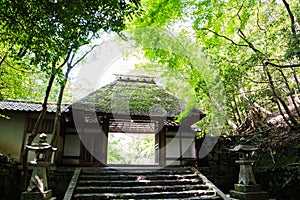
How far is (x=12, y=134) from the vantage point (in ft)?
29.1

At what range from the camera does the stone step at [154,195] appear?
19.8 feet

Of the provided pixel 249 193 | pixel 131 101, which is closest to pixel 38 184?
pixel 131 101

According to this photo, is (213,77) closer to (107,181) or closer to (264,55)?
(264,55)

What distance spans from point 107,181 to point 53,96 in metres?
15.7

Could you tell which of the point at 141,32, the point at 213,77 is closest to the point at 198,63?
the point at 213,77

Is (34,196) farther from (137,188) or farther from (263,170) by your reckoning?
(263,170)

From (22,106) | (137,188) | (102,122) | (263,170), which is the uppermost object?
(22,106)

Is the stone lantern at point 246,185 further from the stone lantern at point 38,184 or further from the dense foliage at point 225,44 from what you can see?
the stone lantern at point 38,184

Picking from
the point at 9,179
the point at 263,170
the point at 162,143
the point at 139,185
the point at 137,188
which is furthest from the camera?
the point at 162,143

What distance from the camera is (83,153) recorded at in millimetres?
9211

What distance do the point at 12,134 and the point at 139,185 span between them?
571cm

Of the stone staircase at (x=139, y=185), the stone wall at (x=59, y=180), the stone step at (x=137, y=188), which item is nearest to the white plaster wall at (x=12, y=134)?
the stone wall at (x=59, y=180)

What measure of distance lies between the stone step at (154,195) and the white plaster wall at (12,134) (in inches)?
172

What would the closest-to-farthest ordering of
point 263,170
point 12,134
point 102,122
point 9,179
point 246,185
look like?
point 246,185 < point 9,179 < point 263,170 < point 12,134 < point 102,122
